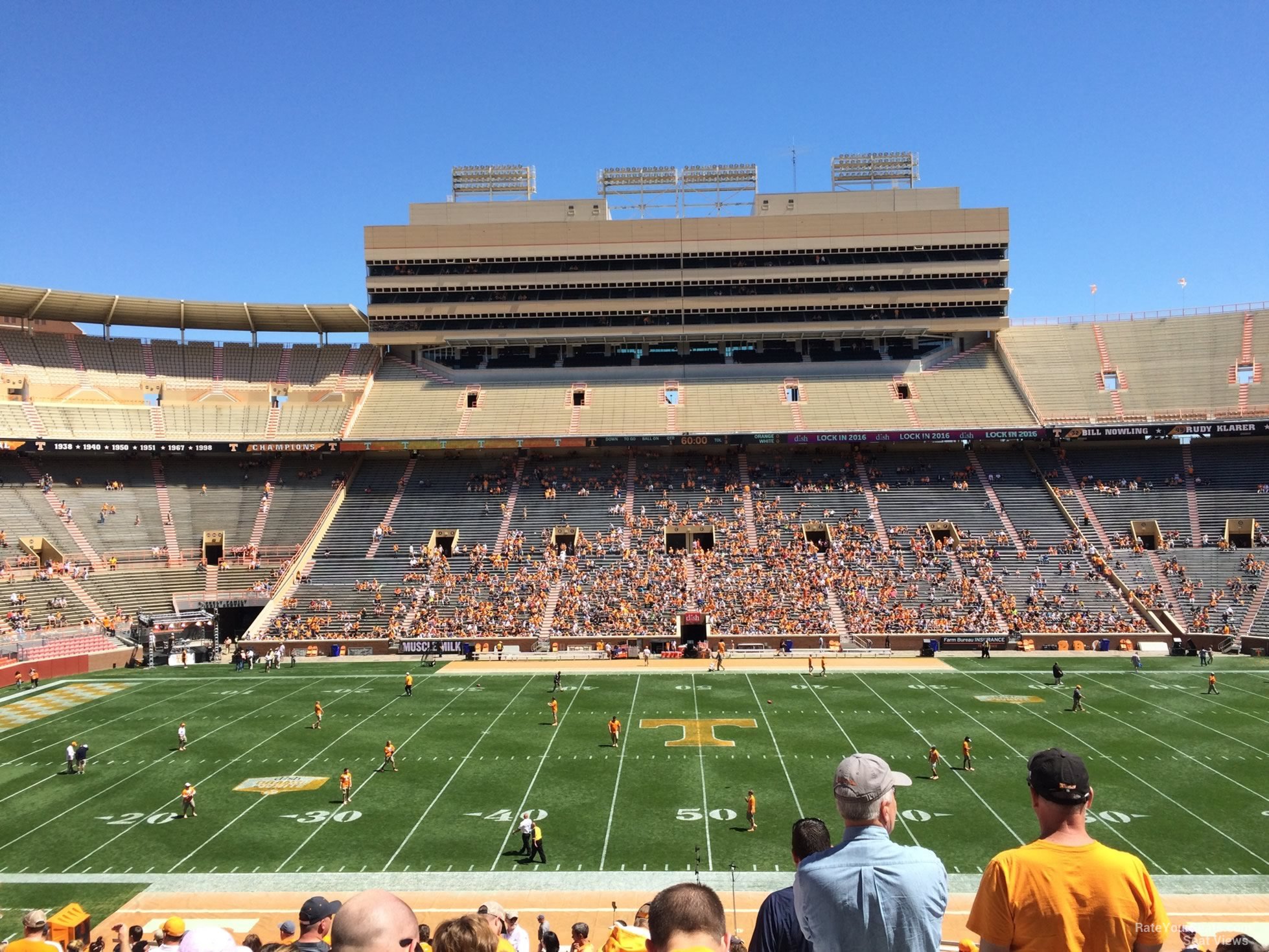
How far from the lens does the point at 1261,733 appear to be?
25.8m

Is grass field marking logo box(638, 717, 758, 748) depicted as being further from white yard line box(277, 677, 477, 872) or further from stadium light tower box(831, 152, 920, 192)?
stadium light tower box(831, 152, 920, 192)

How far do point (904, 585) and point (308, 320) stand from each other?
1781 inches

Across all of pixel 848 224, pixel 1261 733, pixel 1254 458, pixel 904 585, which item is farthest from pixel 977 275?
pixel 1261 733

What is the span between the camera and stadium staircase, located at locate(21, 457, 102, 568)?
156 ft

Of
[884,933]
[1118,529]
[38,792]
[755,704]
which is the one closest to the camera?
[884,933]

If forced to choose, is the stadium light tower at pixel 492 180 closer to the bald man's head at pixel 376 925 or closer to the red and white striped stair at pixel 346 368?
the red and white striped stair at pixel 346 368

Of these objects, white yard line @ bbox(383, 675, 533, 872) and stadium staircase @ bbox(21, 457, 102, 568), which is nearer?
white yard line @ bbox(383, 675, 533, 872)

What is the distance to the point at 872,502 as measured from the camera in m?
53.0

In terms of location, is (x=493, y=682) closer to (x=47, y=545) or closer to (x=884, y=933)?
(x=47, y=545)

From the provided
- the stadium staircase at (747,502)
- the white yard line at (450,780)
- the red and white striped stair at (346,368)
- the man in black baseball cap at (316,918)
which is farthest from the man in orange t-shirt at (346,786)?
the red and white striped stair at (346,368)

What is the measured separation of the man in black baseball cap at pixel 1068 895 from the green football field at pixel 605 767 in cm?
1479

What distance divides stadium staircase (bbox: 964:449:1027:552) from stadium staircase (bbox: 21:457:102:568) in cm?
4960

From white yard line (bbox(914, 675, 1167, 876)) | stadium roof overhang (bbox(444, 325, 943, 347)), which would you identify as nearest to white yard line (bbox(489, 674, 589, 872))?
white yard line (bbox(914, 675, 1167, 876))

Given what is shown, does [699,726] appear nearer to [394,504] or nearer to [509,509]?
[509,509]
